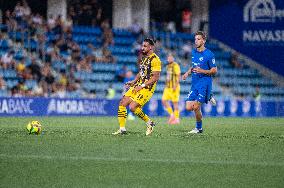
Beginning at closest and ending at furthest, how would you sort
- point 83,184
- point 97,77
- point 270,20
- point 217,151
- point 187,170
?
point 83,184
point 187,170
point 217,151
point 97,77
point 270,20

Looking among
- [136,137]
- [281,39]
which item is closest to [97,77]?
[281,39]

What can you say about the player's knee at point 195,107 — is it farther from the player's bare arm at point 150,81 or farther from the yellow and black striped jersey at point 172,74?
the yellow and black striped jersey at point 172,74

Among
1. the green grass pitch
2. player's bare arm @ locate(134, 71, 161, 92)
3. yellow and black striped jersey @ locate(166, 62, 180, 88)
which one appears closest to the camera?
the green grass pitch

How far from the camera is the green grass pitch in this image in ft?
25.8

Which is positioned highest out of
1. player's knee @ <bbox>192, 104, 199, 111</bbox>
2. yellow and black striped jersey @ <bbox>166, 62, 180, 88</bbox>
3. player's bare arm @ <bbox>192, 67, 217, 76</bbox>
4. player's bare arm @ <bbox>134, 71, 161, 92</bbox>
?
player's bare arm @ <bbox>192, 67, 217, 76</bbox>

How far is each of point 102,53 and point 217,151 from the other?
925 inches

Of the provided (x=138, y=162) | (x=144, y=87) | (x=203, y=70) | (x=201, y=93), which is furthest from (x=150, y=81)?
(x=138, y=162)

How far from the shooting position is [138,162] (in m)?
9.66

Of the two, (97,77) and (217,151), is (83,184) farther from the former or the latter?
(97,77)

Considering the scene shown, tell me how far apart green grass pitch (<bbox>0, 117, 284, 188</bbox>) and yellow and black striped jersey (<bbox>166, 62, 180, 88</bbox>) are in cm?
943

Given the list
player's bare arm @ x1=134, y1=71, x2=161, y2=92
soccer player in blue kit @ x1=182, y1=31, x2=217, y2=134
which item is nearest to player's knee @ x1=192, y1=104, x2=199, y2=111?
soccer player in blue kit @ x1=182, y1=31, x2=217, y2=134

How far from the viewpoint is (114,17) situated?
3791cm

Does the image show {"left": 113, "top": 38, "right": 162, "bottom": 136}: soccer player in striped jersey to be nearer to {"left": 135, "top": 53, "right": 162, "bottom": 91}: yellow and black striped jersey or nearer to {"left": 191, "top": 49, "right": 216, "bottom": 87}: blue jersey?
{"left": 135, "top": 53, "right": 162, "bottom": 91}: yellow and black striped jersey

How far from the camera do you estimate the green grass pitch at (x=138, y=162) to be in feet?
25.8
